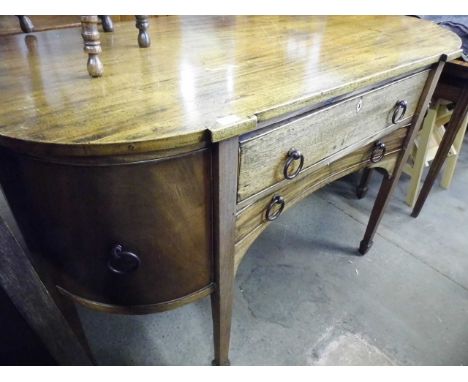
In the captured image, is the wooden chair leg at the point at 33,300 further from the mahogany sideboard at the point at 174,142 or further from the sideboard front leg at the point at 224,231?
the sideboard front leg at the point at 224,231

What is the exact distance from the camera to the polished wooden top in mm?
495

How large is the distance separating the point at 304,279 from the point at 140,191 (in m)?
0.93

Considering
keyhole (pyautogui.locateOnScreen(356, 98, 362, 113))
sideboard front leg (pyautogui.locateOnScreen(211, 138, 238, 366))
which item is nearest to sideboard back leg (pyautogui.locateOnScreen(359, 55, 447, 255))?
keyhole (pyautogui.locateOnScreen(356, 98, 362, 113))

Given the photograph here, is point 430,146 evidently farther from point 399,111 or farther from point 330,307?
point 330,307

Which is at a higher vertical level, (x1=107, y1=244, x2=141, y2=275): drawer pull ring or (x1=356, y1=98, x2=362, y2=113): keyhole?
(x1=356, y1=98, x2=362, y2=113): keyhole

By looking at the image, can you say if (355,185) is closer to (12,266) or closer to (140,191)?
(140,191)

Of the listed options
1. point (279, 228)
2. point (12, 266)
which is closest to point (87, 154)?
point (12, 266)

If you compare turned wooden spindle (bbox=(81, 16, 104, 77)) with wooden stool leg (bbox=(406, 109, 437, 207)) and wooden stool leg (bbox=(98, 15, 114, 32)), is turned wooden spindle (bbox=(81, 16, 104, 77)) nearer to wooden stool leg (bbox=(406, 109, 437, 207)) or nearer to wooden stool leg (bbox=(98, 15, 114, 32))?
wooden stool leg (bbox=(98, 15, 114, 32))

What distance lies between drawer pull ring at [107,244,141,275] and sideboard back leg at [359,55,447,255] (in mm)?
891

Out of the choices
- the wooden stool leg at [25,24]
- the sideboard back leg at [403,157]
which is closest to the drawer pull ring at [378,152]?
the sideboard back leg at [403,157]

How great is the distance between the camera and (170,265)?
661mm

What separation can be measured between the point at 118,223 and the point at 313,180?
0.51 m

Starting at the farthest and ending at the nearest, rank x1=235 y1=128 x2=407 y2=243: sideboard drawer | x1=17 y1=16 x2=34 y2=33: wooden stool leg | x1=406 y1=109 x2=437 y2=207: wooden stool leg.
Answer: x1=406 y1=109 x2=437 y2=207: wooden stool leg
x1=17 y1=16 x2=34 y2=33: wooden stool leg
x1=235 y1=128 x2=407 y2=243: sideboard drawer

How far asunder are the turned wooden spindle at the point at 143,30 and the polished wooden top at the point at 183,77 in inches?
0.7
